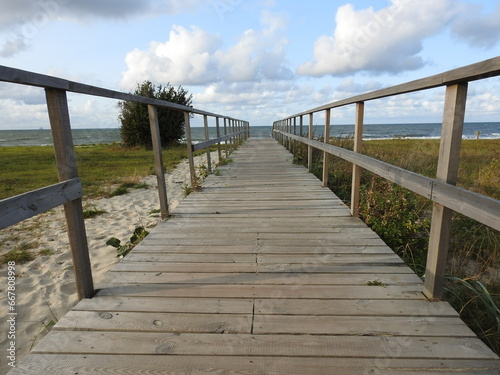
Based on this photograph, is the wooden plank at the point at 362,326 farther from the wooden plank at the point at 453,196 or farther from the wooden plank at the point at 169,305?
the wooden plank at the point at 453,196

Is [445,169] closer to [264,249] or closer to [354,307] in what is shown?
[354,307]

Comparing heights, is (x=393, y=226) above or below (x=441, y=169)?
below

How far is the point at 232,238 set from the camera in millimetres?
2883

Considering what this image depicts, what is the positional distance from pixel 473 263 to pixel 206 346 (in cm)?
296

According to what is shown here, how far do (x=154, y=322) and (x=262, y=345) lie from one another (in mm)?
590

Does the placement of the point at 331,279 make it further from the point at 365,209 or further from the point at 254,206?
the point at 254,206

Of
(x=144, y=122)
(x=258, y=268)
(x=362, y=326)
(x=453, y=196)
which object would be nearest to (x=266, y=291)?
(x=258, y=268)

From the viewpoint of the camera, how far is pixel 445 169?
5.53ft

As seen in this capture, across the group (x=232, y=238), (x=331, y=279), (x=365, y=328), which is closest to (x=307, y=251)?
(x=331, y=279)

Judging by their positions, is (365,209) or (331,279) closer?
(331,279)

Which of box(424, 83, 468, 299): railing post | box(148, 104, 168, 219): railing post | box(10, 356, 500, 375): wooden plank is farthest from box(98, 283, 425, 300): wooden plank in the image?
box(148, 104, 168, 219): railing post

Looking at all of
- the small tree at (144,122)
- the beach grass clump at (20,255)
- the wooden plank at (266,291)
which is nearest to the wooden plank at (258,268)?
the wooden plank at (266,291)

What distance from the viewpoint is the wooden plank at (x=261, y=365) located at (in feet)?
4.46

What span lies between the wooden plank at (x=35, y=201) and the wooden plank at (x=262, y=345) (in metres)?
0.64
